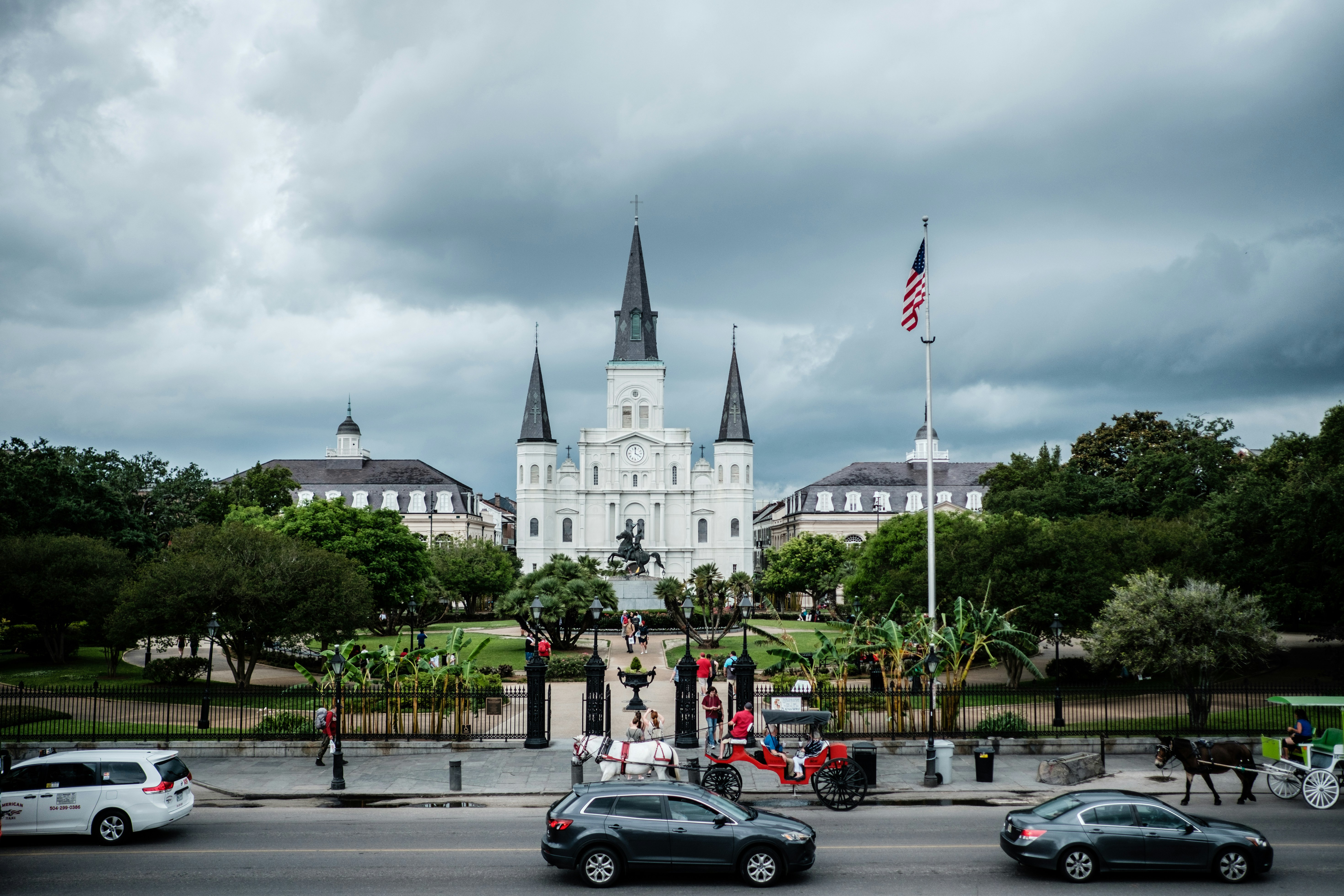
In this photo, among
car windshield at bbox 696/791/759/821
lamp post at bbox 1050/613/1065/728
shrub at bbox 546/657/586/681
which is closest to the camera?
car windshield at bbox 696/791/759/821

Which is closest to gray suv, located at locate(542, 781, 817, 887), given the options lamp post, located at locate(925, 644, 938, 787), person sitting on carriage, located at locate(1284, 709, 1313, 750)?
lamp post, located at locate(925, 644, 938, 787)

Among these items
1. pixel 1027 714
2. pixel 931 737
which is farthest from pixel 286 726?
pixel 1027 714

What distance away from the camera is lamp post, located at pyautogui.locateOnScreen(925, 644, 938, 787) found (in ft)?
62.9

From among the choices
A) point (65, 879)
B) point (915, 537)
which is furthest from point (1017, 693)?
point (915, 537)

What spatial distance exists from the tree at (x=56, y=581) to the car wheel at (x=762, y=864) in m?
32.8

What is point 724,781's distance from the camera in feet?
57.4

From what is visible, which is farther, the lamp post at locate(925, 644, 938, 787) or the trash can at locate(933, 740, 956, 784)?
the trash can at locate(933, 740, 956, 784)

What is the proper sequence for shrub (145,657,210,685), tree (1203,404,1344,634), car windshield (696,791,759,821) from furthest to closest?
shrub (145,657,210,685) → tree (1203,404,1344,634) → car windshield (696,791,759,821)

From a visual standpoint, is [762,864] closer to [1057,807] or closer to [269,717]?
[1057,807]

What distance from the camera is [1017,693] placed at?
78.1 feet

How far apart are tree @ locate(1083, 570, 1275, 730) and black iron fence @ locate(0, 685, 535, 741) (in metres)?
13.8

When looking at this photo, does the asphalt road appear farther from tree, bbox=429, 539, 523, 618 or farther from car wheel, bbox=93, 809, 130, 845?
tree, bbox=429, 539, 523, 618

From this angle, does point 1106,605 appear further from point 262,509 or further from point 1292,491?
point 262,509

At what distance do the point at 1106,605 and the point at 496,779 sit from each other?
15611 mm
